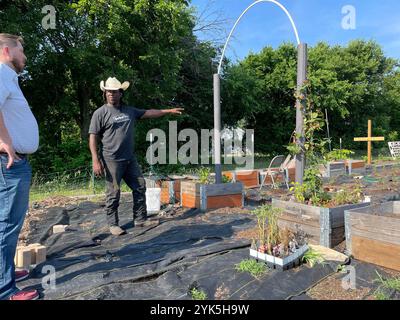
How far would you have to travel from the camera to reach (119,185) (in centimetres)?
419

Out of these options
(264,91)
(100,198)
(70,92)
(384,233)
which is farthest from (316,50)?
(384,233)

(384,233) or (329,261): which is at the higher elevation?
(384,233)

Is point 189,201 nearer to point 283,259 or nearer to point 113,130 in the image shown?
point 113,130

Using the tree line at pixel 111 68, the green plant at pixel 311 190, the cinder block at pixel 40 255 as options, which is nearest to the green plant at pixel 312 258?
the green plant at pixel 311 190

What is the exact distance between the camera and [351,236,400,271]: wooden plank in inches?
105

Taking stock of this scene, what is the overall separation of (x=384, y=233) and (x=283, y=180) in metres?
5.12

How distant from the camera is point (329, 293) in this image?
2.37 m

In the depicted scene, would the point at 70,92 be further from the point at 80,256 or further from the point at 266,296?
the point at 266,296

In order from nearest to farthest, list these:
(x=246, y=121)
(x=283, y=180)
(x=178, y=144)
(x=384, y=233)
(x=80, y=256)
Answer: (x=384, y=233), (x=80, y=256), (x=283, y=180), (x=178, y=144), (x=246, y=121)

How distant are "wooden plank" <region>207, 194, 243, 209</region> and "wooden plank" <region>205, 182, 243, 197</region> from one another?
60 mm

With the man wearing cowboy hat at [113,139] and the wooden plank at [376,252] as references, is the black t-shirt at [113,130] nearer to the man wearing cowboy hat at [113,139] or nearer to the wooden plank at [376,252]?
the man wearing cowboy hat at [113,139]

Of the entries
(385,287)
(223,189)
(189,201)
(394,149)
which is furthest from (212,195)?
(394,149)

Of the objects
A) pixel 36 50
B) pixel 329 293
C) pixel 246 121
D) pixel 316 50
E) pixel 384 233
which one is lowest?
pixel 329 293

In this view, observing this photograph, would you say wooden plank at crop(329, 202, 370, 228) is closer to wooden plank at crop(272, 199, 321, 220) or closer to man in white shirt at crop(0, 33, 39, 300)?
wooden plank at crop(272, 199, 321, 220)
